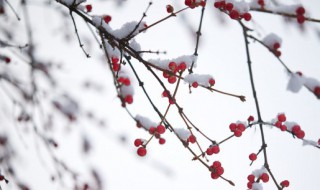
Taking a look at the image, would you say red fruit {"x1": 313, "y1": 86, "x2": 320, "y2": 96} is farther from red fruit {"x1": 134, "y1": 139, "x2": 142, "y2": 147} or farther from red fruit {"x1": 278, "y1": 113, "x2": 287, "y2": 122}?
red fruit {"x1": 134, "y1": 139, "x2": 142, "y2": 147}

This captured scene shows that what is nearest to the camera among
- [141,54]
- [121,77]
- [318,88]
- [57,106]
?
[318,88]

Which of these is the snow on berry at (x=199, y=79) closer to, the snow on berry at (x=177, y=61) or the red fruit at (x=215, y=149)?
the snow on berry at (x=177, y=61)

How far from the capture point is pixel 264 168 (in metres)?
1.96

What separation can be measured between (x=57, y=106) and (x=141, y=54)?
121 inches

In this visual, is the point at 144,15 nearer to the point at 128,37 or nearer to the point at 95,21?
the point at 128,37

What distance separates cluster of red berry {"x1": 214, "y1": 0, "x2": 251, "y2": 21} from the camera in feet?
5.75

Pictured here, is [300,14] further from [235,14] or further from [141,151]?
[141,151]

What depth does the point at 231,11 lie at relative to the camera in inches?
70.0

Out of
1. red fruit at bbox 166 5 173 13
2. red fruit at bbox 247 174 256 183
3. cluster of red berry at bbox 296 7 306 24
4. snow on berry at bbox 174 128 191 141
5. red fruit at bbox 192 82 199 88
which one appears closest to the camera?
cluster of red berry at bbox 296 7 306 24

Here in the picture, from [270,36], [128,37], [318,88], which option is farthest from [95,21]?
[318,88]

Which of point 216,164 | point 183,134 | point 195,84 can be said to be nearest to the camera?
point 195,84

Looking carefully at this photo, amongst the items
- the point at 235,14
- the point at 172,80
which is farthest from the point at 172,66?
the point at 235,14

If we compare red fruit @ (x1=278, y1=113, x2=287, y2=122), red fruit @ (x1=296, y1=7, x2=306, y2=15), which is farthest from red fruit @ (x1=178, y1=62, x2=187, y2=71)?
red fruit @ (x1=278, y1=113, x2=287, y2=122)

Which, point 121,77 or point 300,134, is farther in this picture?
point 300,134
